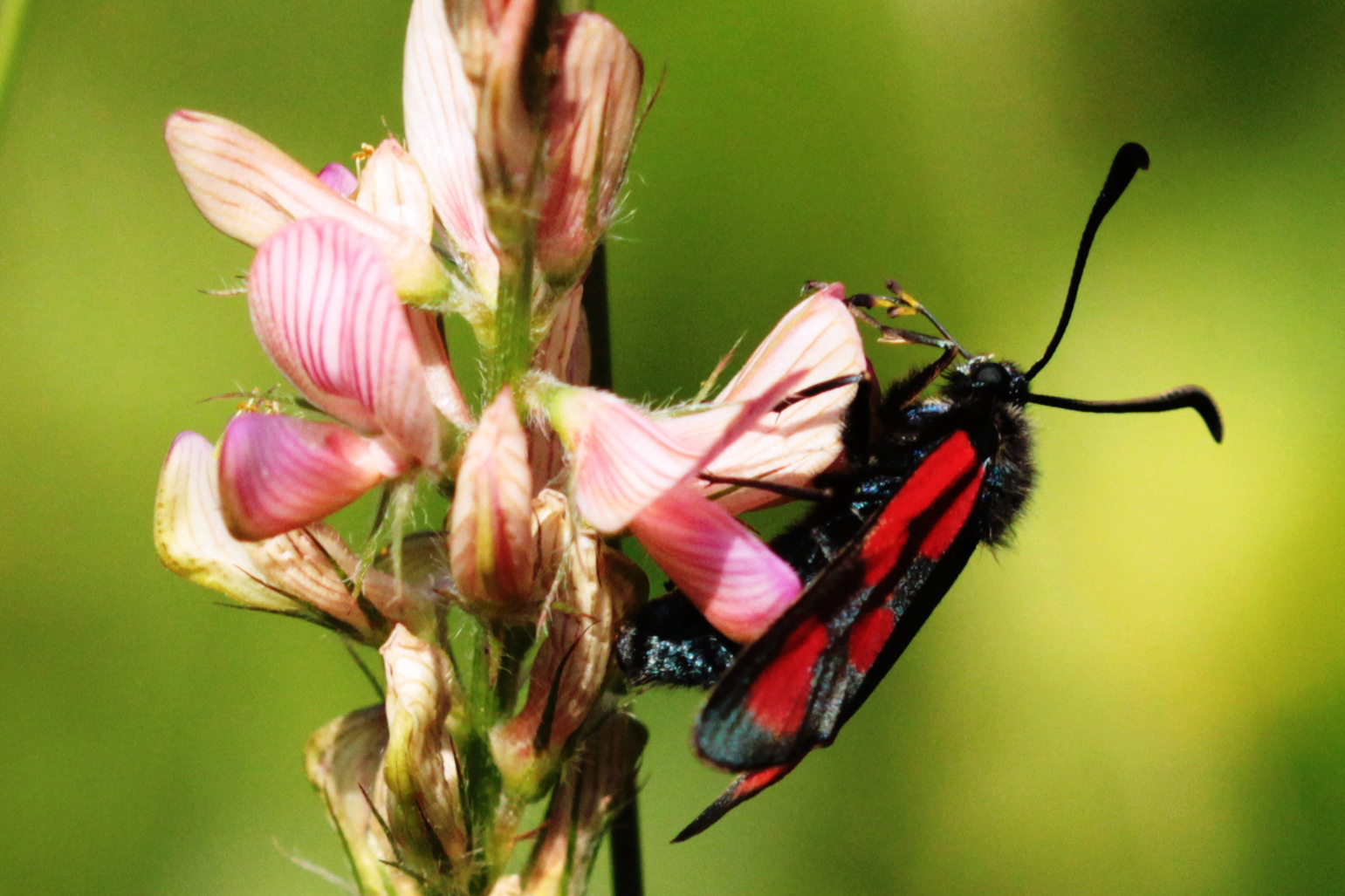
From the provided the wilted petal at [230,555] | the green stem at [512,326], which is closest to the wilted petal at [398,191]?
the green stem at [512,326]

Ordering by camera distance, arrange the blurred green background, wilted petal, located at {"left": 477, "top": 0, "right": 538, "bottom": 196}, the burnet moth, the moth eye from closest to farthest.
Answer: wilted petal, located at {"left": 477, "top": 0, "right": 538, "bottom": 196}, the burnet moth, the moth eye, the blurred green background

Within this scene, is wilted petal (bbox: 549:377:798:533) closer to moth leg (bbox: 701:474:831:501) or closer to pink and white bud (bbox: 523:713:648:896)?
moth leg (bbox: 701:474:831:501)

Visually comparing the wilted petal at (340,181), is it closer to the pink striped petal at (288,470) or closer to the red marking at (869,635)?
the pink striped petal at (288,470)

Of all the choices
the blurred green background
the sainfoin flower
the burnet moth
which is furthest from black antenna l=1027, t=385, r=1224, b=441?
the blurred green background

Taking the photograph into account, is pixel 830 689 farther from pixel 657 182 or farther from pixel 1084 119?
pixel 1084 119

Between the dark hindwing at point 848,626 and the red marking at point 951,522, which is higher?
the red marking at point 951,522

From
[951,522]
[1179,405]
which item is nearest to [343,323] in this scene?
[951,522]
